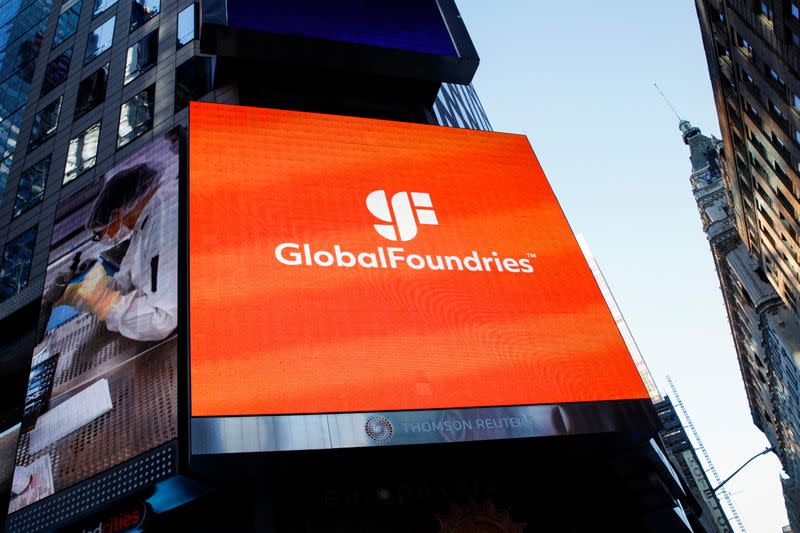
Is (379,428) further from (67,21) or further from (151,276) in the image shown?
(67,21)

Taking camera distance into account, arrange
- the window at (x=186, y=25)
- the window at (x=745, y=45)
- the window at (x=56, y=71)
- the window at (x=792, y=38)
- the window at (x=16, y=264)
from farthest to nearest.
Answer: the window at (x=745, y=45) → the window at (x=792, y=38) → the window at (x=56, y=71) → the window at (x=186, y=25) → the window at (x=16, y=264)

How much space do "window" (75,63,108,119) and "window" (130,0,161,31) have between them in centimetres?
229

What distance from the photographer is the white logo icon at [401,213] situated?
56.0 ft

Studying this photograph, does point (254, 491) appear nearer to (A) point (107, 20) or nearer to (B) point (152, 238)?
(B) point (152, 238)

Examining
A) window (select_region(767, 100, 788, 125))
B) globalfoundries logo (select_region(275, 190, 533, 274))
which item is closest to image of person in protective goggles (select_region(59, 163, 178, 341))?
globalfoundries logo (select_region(275, 190, 533, 274))

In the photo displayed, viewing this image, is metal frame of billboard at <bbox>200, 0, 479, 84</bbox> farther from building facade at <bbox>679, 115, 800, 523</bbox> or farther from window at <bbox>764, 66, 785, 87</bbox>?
building facade at <bbox>679, 115, 800, 523</bbox>

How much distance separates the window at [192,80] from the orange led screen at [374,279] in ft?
16.8

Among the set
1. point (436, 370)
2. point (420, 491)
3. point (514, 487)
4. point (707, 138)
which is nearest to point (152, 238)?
point (436, 370)

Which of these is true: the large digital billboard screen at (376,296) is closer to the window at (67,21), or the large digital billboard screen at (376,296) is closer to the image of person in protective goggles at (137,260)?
the image of person in protective goggles at (137,260)

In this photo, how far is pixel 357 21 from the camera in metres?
23.7

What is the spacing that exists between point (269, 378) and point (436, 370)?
11.9 ft

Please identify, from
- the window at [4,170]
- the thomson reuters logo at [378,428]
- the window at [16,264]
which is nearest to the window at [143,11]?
the window at [4,170]

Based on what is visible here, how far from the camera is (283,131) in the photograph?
1855cm

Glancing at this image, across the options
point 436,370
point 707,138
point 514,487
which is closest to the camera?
point 436,370
